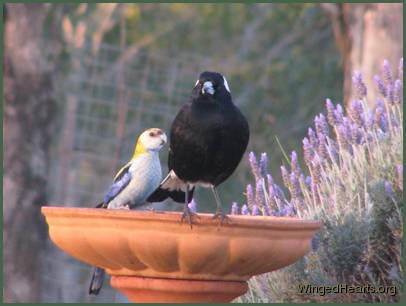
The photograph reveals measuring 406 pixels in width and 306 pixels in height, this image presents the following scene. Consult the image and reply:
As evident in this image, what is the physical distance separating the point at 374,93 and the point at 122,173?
378 centimetres

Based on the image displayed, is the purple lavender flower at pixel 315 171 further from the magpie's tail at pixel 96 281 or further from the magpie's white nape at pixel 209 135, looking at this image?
the magpie's tail at pixel 96 281

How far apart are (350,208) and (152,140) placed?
54.0 inches

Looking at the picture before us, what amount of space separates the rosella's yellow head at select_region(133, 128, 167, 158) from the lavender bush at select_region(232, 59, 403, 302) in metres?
0.74

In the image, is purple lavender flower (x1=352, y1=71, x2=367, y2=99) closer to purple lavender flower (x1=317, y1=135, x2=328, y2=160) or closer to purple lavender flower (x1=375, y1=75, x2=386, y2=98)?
purple lavender flower (x1=375, y1=75, x2=386, y2=98)

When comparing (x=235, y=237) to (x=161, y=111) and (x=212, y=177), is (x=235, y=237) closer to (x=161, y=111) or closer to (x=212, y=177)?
(x=212, y=177)

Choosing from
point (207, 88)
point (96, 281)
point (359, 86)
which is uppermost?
point (359, 86)

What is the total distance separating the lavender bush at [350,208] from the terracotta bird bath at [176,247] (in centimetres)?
67

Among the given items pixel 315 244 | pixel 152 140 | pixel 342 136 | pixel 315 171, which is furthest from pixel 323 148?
pixel 152 140

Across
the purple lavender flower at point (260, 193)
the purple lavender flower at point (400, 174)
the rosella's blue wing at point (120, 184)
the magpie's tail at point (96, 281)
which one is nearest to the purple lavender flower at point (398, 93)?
the purple lavender flower at point (400, 174)

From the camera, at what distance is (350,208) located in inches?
175

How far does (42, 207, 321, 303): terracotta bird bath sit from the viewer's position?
11.3ft

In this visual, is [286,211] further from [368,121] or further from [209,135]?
[209,135]

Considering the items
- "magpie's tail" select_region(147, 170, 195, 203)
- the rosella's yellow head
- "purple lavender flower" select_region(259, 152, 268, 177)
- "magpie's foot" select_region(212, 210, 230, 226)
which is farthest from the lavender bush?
"magpie's foot" select_region(212, 210, 230, 226)

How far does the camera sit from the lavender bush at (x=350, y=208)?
4355mm
